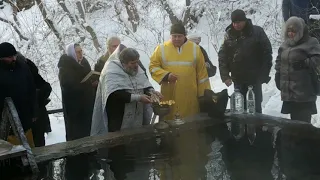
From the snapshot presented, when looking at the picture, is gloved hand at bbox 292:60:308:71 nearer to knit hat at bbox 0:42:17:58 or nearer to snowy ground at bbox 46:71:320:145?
snowy ground at bbox 46:71:320:145

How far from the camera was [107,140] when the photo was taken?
3.46m

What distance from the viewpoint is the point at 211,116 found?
13.5 ft

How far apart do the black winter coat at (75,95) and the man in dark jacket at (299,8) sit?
3.79 meters

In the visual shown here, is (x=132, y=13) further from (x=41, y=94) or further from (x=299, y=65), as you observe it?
(x=299, y=65)

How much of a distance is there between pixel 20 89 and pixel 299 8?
5.50m

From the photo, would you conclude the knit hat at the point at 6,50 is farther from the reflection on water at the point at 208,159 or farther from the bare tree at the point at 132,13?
the bare tree at the point at 132,13

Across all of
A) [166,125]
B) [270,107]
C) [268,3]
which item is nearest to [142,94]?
[166,125]

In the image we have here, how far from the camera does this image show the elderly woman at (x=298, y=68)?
461 centimetres

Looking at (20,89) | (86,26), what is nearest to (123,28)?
(86,26)

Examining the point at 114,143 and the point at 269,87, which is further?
the point at 269,87

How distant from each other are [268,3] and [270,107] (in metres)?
4.84

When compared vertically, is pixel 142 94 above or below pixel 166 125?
above

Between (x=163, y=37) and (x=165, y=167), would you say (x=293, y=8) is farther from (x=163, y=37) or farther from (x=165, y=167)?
(x=165, y=167)

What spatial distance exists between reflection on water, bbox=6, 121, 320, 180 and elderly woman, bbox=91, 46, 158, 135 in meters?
Answer: 0.64
